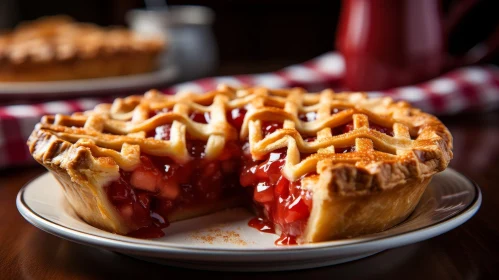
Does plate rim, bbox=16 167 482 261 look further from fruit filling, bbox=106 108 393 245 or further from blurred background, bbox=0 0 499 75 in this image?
blurred background, bbox=0 0 499 75

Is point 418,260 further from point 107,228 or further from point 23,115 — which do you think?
point 23,115

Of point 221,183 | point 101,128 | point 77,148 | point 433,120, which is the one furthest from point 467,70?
point 77,148

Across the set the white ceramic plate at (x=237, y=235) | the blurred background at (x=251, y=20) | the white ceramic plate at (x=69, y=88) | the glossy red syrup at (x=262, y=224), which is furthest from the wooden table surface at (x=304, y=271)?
the blurred background at (x=251, y=20)

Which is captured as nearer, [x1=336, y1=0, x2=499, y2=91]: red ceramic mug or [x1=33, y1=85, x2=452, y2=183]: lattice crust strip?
[x1=33, y1=85, x2=452, y2=183]: lattice crust strip

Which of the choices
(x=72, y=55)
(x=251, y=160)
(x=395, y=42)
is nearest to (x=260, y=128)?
(x=251, y=160)

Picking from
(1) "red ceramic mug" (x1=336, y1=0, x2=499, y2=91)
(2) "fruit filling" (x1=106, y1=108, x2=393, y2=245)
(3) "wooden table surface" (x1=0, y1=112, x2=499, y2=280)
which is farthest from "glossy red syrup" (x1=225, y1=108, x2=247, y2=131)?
(1) "red ceramic mug" (x1=336, y1=0, x2=499, y2=91)

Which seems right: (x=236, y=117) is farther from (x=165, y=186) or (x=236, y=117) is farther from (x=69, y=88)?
(x=69, y=88)
